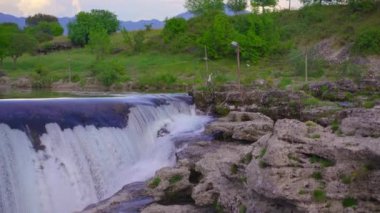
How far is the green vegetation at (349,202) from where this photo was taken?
1188cm

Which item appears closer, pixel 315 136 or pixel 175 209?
pixel 315 136

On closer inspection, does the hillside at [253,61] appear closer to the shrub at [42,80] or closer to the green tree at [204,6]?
the shrub at [42,80]

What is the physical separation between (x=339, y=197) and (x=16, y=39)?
7276 cm

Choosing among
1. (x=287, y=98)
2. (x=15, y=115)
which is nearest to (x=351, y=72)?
(x=287, y=98)

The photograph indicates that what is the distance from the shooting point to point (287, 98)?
98.9ft

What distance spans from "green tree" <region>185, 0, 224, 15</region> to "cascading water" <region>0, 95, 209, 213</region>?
205 ft

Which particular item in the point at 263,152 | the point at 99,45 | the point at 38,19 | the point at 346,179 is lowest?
the point at 346,179

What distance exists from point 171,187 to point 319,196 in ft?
21.1

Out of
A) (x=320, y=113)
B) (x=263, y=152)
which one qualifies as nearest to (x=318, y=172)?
(x=263, y=152)

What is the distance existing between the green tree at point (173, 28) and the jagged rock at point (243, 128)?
54.7 m

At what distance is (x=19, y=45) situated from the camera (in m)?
77.9

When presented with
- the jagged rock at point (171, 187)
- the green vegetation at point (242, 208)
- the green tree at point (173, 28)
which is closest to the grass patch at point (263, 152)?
the green vegetation at point (242, 208)

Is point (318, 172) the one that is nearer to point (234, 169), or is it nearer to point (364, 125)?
point (364, 125)

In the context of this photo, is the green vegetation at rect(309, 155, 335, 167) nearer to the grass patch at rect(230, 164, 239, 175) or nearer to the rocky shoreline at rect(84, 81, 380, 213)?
the rocky shoreline at rect(84, 81, 380, 213)
